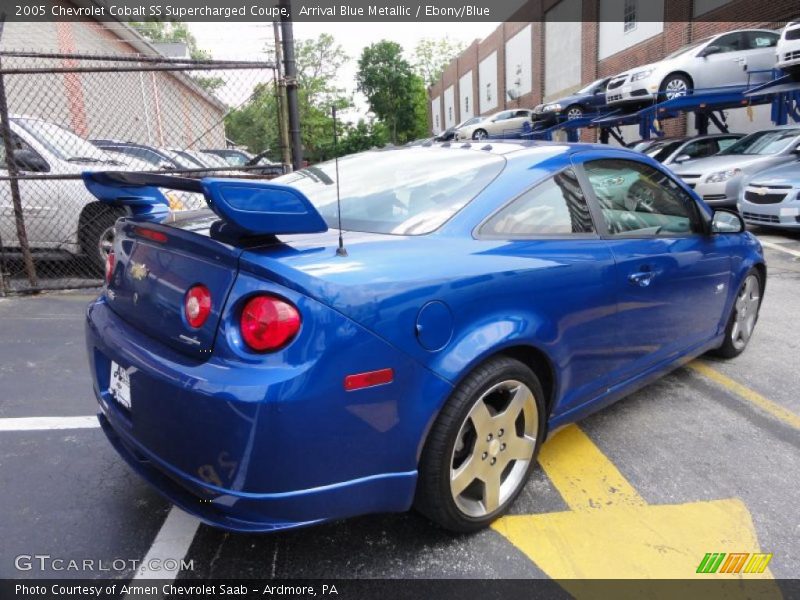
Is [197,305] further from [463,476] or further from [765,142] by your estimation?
Answer: [765,142]

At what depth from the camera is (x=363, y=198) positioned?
2.67 meters

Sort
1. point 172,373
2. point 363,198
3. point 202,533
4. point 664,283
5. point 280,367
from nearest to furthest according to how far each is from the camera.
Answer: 1. point 280,367
2. point 172,373
3. point 202,533
4. point 363,198
5. point 664,283

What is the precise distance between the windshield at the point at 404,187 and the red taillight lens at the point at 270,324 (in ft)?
2.12

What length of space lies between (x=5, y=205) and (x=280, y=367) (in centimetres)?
601

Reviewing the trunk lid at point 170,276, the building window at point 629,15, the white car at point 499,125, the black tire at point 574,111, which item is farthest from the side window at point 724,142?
the trunk lid at point 170,276

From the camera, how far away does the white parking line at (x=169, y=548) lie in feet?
7.03

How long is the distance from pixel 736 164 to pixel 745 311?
754 cm

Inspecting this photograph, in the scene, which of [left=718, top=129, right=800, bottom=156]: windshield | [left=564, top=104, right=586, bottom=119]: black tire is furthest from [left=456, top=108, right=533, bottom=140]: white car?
[left=718, top=129, right=800, bottom=156]: windshield

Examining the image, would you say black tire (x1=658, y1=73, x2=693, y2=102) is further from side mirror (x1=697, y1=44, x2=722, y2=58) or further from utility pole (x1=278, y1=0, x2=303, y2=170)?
utility pole (x1=278, y1=0, x2=303, y2=170)

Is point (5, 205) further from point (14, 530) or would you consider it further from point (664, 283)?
point (664, 283)

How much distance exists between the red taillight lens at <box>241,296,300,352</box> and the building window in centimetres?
2451

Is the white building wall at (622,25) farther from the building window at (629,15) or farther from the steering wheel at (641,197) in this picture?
the steering wheel at (641,197)

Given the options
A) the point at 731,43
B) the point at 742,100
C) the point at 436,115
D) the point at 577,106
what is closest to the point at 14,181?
the point at 742,100

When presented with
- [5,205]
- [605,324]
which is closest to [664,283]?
[605,324]
